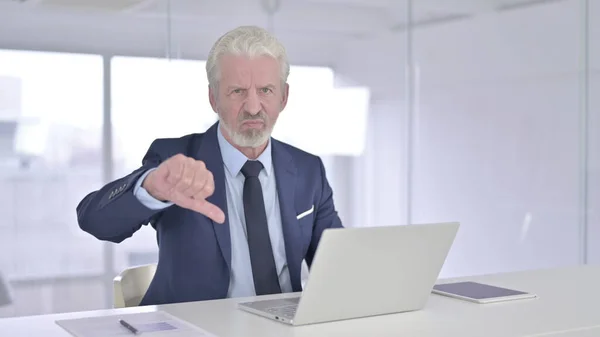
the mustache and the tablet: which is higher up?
the mustache

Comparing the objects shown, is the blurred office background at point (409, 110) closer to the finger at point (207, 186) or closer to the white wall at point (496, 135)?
the white wall at point (496, 135)

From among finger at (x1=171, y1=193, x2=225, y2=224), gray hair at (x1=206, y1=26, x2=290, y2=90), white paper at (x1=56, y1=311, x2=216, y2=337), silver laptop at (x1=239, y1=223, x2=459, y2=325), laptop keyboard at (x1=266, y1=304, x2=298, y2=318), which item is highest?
gray hair at (x1=206, y1=26, x2=290, y2=90)

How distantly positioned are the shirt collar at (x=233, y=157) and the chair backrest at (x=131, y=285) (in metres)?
0.41

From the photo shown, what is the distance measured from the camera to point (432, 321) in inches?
71.7

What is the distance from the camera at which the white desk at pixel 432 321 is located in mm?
1688

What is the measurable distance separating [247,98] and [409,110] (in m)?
2.70

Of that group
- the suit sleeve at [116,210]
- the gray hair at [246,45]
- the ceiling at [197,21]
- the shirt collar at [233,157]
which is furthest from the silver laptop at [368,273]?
the ceiling at [197,21]

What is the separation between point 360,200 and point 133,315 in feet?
10.5

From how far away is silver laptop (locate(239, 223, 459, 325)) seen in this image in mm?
1674

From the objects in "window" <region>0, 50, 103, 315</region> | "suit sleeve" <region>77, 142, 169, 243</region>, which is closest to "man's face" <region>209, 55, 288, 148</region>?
"suit sleeve" <region>77, 142, 169, 243</region>

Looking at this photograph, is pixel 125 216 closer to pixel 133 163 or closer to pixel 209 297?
pixel 209 297

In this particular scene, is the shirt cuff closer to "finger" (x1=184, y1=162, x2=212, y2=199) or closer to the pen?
"finger" (x1=184, y1=162, x2=212, y2=199)

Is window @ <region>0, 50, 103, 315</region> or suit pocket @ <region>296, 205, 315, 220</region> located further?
window @ <region>0, 50, 103, 315</region>

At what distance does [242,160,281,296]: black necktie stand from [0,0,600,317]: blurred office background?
191 cm
